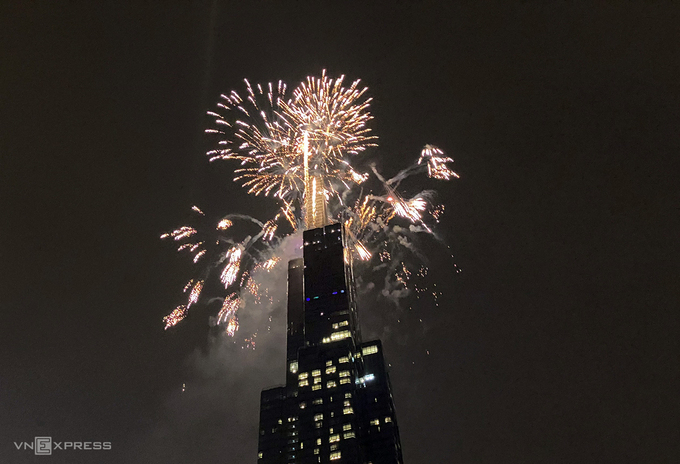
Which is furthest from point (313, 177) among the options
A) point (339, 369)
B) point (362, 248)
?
point (339, 369)

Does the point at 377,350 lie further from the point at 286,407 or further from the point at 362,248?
the point at 362,248

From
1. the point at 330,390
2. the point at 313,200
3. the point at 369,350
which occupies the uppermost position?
the point at 313,200

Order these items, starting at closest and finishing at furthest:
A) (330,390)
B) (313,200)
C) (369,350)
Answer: (313,200) < (330,390) < (369,350)

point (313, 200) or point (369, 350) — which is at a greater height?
point (313, 200)

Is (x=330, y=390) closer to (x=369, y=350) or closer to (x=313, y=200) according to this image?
(x=369, y=350)

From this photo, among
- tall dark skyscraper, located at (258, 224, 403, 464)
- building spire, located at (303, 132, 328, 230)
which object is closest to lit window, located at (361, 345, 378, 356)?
tall dark skyscraper, located at (258, 224, 403, 464)

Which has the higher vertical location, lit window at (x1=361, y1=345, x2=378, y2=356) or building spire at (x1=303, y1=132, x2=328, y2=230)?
building spire at (x1=303, y1=132, x2=328, y2=230)

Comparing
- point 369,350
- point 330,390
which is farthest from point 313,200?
point 369,350

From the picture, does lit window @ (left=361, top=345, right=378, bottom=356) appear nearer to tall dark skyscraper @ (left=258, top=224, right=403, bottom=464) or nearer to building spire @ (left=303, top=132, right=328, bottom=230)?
tall dark skyscraper @ (left=258, top=224, right=403, bottom=464)
